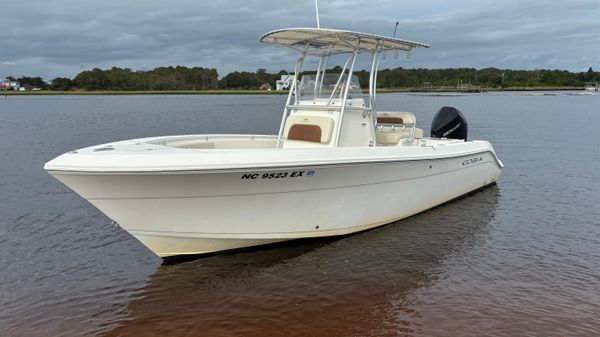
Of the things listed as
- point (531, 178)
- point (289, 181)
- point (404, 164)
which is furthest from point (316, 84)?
point (531, 178)

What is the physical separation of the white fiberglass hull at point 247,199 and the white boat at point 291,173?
16mm

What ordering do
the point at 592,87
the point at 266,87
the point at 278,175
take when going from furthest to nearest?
the point at 592,87, the point at 266,87, the point at 278,175

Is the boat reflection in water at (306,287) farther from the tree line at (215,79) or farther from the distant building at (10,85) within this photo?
the distant building at (10,85)

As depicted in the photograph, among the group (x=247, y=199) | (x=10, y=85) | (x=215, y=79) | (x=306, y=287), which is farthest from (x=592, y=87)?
(x=10, y=85)

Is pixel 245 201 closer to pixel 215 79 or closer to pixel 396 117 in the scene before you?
pixel 396 117

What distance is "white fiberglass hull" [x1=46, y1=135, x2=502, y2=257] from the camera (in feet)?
19.7

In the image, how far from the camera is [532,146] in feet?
67.1

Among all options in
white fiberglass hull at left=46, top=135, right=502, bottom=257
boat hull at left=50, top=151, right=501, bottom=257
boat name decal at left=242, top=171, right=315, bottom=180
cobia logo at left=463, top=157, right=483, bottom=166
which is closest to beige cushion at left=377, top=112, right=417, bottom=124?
cobia logo at left=463, top=157, right=483, bottom=166

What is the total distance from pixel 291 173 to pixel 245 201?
727 mm

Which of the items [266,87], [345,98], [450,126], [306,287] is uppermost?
[266,87]

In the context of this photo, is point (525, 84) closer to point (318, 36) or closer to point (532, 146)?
point (532, 146)

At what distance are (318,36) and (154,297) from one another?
4.89 m

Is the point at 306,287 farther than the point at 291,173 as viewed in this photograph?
No

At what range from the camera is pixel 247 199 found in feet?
21.4
